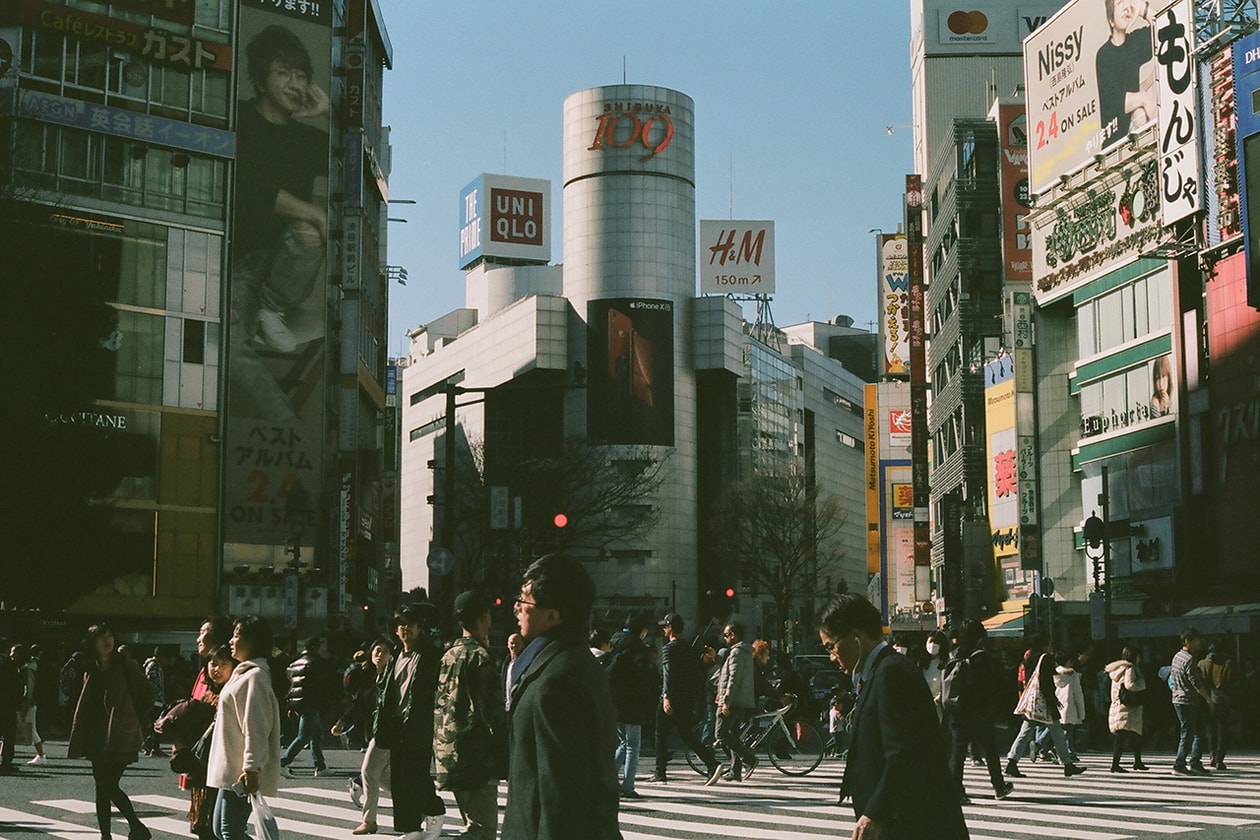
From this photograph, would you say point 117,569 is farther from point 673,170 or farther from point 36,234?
point 673,170

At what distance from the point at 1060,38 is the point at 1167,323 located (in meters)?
11.5

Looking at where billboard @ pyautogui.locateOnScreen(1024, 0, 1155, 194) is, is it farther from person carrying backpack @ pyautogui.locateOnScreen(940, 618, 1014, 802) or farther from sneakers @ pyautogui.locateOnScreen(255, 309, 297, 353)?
person carrying backpack @ pyautogui.locateOnScreen(940, 618, 1014, 802)

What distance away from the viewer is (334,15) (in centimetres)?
6050

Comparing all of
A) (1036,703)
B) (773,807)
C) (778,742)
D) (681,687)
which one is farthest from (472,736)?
(778,742)

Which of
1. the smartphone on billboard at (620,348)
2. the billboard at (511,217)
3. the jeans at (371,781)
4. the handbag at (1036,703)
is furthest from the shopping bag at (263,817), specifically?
the billboard at (511,217)

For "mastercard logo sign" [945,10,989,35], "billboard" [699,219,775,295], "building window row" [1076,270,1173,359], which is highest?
"mastercard logo sign" [945,10,989,35]

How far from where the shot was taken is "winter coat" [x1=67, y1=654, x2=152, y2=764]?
11.6 metres

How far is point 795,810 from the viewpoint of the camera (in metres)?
15.1

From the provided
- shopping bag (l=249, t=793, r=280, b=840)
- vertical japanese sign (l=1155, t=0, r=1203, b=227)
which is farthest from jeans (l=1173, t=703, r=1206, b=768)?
vertical japanese sign (l=1155, t=0, r=1203, b=227)

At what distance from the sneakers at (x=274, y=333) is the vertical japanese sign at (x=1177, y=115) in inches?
1157

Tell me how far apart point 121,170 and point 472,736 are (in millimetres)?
47470

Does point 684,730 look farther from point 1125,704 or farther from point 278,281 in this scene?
point 278,281

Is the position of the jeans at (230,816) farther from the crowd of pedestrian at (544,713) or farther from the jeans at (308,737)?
the jeans at (308,737)

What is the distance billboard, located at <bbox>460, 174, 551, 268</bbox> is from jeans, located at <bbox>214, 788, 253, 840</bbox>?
133 m
